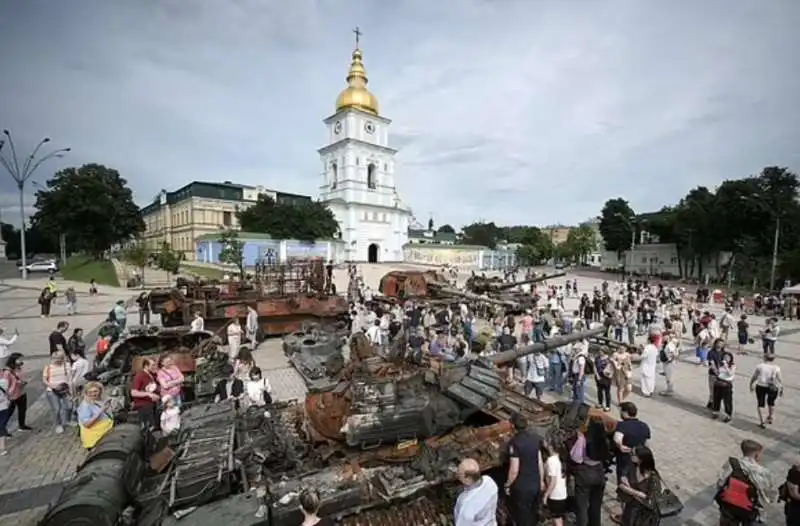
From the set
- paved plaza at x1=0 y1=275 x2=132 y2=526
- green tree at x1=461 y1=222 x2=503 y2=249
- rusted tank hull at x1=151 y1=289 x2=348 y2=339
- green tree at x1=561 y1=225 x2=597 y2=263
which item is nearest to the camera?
paved plaza at x1=0 y1=275 x2=132 y2=526

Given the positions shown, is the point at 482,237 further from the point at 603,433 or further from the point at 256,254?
the point at 603,433

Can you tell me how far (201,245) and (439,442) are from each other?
6807 centimetres

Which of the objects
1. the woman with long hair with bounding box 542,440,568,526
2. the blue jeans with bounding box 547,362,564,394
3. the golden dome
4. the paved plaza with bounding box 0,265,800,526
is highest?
the golden dome

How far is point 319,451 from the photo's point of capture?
5961mm

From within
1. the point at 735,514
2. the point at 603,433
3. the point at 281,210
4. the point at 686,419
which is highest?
the point at 281,210

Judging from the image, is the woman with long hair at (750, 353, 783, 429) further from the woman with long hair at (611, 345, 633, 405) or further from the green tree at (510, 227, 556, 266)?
the green tree at (510, 227, 556, 266)

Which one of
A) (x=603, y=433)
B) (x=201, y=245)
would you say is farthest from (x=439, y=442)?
(x=201, y=245)

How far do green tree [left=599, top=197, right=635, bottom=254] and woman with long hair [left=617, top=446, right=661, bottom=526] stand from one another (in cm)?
8071

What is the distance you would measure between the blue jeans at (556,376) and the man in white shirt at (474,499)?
7.94 meters

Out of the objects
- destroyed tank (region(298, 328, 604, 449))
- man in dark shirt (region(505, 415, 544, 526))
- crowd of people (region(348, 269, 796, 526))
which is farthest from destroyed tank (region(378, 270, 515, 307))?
man in dark shirt (region(505, 415, 544, 526))

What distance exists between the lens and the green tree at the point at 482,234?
11488cm

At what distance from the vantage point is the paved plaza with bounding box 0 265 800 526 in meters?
6.55

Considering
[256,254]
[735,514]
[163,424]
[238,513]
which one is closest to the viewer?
[238,513]

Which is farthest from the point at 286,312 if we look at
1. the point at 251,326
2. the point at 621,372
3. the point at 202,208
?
the point at 202,208
